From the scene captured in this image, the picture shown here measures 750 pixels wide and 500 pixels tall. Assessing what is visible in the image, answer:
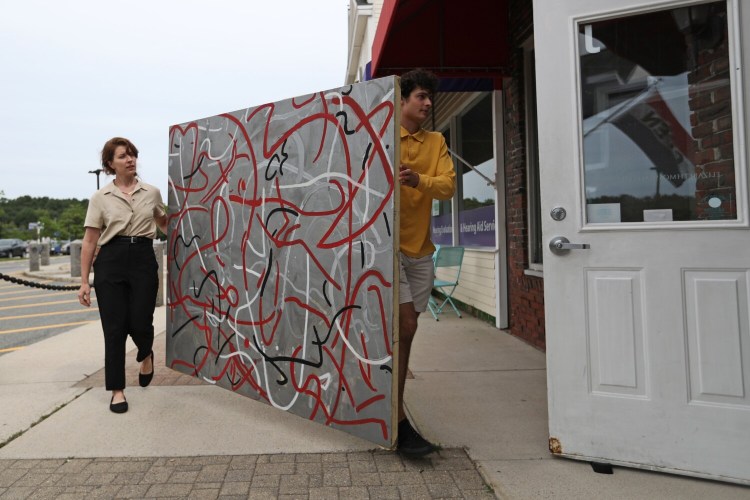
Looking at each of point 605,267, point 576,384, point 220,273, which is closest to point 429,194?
point 605,267

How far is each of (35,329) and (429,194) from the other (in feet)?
22.6

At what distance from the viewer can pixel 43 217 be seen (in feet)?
201

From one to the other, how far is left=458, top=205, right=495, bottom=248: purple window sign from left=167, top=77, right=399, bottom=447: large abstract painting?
393 cm

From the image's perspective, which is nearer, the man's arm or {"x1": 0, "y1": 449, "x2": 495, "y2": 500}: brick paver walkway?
{"x1": 0, "y1": 449, "x2": 495, "y2": 500}: brick paver walkway

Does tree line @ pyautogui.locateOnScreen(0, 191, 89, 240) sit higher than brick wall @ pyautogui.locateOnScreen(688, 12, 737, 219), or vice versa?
tree line @ pyautogui.locateOnScreen(0, 191, 89, 240)

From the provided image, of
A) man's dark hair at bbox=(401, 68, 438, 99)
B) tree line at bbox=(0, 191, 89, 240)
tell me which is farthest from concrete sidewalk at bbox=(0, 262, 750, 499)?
tree line at bbox=(0, 191, 89, 240)

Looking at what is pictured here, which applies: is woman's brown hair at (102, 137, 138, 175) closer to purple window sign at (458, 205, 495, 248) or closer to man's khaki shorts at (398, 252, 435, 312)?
man's khaki shorts at (398, 252, 435, 312)

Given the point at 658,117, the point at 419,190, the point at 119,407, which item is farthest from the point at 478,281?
the point at 119,407

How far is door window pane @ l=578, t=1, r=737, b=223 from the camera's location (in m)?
2.59

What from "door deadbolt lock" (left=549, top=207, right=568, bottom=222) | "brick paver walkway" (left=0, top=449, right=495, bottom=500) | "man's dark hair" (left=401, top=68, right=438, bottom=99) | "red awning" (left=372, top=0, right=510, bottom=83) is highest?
"red awning" (left=372, top=0, right=510, bottom=83)

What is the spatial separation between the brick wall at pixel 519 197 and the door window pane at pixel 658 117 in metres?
2.49

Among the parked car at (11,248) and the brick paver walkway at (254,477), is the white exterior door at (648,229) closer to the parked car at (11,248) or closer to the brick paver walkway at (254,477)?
the brick paver walkway at (254,477)

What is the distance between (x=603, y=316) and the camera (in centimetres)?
268

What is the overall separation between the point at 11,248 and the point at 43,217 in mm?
21248
